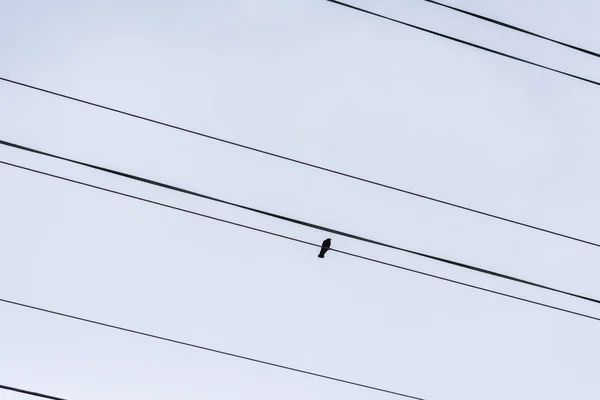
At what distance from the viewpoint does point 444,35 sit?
25.1ft

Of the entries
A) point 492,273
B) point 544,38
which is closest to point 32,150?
point 492,273

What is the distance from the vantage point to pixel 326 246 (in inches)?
350

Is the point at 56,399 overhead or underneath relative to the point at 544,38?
underneath

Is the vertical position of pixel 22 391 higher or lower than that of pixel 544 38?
lower

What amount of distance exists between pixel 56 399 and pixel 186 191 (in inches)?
119

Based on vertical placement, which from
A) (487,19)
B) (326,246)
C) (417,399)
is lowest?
(417,399)

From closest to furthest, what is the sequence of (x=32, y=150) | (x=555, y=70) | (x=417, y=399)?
(x=32, y=150) < (x=555, y=70) < (x=417, y=399)

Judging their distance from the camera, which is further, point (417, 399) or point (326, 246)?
point (417, 399)

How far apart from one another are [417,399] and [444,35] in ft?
17.9

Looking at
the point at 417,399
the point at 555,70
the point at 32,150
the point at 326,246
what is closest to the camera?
the point at 32,150

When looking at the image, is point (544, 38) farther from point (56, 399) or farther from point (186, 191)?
point (56, 399)

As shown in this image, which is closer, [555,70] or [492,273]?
[492,273]

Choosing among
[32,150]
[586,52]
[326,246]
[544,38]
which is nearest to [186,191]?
[32,150]

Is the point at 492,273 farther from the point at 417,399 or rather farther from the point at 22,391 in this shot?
the point at 22,391
